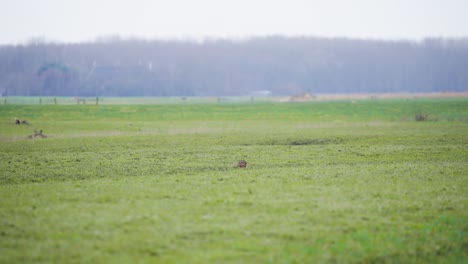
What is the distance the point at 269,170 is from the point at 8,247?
1295 centimetres

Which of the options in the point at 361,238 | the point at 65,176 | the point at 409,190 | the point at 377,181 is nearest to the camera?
the point at 361,238

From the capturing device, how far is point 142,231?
12320 millimetres

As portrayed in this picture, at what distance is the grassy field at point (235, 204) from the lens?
1125cm

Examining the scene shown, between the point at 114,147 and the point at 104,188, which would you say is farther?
the point at 114,147

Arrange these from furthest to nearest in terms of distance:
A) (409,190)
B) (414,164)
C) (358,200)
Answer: (414,164)
(409,190)
(358,200)

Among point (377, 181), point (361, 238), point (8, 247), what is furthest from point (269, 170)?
point (8, 247)

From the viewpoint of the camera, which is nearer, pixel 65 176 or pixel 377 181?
pixel 377 181

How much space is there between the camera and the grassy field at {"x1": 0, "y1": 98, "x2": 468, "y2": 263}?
11250mm

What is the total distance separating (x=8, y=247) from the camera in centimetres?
1129

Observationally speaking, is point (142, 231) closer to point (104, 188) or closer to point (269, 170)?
point (104, 188)

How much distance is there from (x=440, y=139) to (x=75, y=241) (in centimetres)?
2897

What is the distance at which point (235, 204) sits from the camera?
50.1 ft

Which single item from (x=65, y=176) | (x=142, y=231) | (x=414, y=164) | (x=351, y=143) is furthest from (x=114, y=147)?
(x=142, y=231)

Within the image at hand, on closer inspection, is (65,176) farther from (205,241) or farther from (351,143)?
(351,143)
